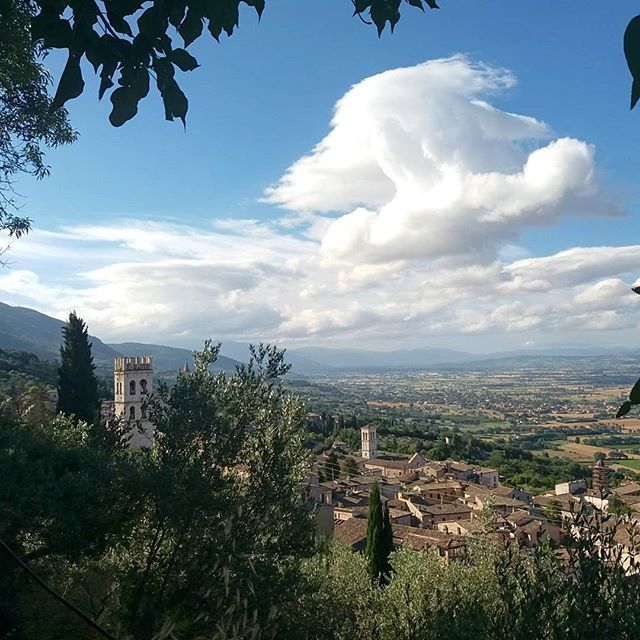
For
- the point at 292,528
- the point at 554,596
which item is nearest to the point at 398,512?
the point at 292,528

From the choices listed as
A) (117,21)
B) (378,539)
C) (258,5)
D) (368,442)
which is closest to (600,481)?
(258,5)

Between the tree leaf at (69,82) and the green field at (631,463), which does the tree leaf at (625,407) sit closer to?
the tree leaf at (69,82)

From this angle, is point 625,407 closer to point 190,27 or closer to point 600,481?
point 190,27

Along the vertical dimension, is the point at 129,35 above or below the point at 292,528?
above

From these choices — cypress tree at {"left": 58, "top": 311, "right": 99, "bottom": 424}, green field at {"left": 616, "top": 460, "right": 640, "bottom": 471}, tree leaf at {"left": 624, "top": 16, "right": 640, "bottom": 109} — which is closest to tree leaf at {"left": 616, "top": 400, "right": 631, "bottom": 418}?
tree leaf at {"left": 624, "top": 16, "right": 640, "bottom": 109}

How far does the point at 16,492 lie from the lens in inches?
A: 297

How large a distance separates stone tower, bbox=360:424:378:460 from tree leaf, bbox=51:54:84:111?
7332 centimetres

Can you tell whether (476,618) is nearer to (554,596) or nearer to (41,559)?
(554,596)

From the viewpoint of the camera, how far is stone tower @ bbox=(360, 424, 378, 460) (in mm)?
73625

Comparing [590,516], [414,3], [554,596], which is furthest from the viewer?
[590,516]

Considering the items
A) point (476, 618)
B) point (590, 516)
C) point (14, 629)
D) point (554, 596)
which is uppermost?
point (590, 516)

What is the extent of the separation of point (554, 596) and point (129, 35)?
6214mm

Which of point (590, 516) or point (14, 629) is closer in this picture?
point (590, 516)

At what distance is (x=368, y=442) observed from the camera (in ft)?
243
